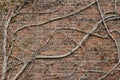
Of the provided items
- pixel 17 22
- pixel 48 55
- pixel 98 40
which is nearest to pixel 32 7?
pixel 17 22

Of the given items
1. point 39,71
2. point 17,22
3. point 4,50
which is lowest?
point 39,71

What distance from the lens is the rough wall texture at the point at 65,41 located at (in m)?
5.62

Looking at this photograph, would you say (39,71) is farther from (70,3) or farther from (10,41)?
(70,3)

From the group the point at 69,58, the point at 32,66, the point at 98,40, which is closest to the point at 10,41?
the point at 32,66

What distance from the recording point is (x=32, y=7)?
5.69m

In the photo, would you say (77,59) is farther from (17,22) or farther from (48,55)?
(17,22)

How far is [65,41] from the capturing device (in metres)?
5.69

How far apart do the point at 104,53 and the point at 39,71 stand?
1.09m

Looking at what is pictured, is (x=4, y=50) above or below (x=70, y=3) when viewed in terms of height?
below

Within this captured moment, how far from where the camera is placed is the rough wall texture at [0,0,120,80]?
5.62 meters

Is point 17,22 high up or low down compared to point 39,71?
up

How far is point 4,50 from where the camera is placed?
5.53m

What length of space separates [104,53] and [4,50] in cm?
161

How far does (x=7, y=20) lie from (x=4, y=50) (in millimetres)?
487
